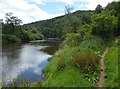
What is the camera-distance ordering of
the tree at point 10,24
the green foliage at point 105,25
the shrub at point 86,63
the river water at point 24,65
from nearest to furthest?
the shrub at point 86,63
the river water at point 24,65
the green foliage at point 105,25
the tree at point 10,24

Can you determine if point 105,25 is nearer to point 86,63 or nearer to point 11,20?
point 86,63

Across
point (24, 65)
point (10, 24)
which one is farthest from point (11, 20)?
point (24, 65)

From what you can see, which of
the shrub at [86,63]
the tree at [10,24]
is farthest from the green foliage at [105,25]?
the tree at [10,24]

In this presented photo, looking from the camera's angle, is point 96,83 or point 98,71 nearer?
point 96,83

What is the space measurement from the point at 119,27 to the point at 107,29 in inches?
67.4

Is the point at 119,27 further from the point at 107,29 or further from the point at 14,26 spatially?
the point at 14,26

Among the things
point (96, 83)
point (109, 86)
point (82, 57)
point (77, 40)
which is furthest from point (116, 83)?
point (77, 40)

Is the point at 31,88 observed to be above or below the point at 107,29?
below

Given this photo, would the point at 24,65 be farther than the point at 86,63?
Yes

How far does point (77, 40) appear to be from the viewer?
1791cm

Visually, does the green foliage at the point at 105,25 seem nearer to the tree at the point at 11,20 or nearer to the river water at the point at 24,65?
the river water at the point at 24,65

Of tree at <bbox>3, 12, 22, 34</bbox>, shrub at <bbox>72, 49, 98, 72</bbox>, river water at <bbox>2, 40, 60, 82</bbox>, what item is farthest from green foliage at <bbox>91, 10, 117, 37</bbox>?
tree at <bbox>3, 12, 22, 34</bbox>

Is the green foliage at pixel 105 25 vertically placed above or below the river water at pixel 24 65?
above

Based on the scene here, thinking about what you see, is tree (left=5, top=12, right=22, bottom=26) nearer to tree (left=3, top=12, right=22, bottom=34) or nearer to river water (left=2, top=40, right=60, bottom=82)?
tree (left=3, top=12, right=22, bottom=34)
